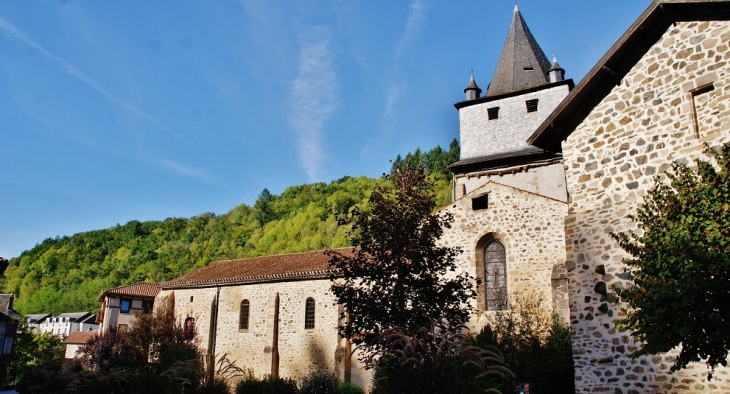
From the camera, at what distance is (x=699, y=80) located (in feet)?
29.5

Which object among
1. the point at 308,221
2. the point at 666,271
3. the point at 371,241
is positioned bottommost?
the point at 666,271

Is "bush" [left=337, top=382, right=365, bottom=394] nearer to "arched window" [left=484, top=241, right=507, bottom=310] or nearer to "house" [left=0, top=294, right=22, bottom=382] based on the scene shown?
"arched window" [left=484, top=241, right=507, bottom=310]

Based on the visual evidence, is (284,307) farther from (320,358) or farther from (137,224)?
(137,224)

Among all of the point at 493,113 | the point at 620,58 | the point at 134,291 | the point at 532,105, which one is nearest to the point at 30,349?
the point at 134,291

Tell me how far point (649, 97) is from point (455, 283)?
19.4ft

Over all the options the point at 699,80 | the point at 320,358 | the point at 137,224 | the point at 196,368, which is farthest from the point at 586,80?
the point at 137,224

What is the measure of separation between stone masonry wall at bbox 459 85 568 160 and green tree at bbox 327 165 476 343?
11.0 m

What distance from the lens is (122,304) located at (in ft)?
130

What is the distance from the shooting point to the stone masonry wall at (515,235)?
17.9 meters

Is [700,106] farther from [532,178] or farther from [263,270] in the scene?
[263,270]

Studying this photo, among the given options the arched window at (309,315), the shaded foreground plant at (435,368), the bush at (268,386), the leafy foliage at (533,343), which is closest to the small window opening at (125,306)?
the bush at (268,386)

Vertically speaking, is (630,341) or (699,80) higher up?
(699,80)

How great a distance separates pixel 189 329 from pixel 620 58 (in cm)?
2477

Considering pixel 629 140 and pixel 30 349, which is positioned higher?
A: pixel 629 140
